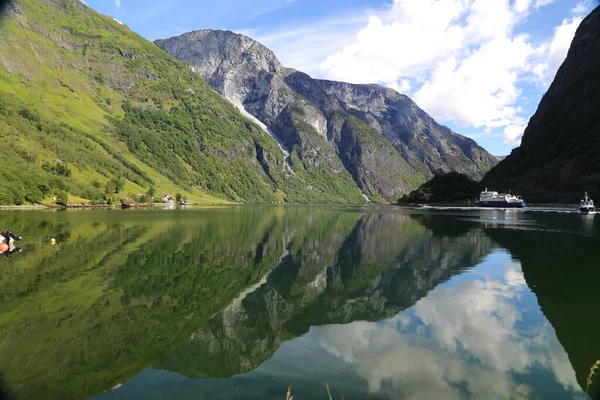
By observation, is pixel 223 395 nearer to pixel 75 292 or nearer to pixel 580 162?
pixel 75 292

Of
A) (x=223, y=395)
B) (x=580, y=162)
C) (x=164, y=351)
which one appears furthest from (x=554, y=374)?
(x=580, y=162)

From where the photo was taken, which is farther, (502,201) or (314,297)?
(502,201)

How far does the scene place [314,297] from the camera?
21.9 m

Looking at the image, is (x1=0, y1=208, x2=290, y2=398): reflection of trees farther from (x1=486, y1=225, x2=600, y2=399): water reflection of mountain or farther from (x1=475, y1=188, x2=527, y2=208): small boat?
(x1=475, y1=188, x2=527, y2=208): small boat

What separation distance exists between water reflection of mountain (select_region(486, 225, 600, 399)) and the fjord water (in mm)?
108

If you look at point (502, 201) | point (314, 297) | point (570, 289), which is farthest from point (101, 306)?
point (502, 201)

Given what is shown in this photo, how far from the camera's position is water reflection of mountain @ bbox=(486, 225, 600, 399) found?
1386cm

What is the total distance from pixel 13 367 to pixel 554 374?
56.7 ft

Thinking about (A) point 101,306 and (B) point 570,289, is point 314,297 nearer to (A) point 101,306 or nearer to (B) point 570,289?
(A) point 101,306

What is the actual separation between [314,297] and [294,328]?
16.8 feet

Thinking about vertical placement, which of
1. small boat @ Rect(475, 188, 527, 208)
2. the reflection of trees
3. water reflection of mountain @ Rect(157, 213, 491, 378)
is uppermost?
small boat @ Rect(475, 188, 527, 208)

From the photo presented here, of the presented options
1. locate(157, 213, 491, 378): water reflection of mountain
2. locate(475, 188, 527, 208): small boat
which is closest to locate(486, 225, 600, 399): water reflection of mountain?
locate(157, 213, 491, 378): water reflection of mountain

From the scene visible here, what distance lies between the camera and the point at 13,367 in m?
11.9

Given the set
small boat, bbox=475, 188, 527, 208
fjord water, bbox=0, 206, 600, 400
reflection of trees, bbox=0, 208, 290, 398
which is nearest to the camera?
fjord water, bbox=0, 206, 600, 400
